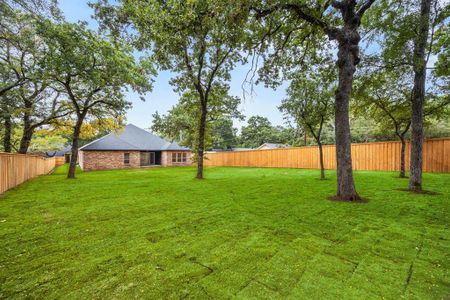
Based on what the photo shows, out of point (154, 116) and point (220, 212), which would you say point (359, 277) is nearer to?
point (220, 212)

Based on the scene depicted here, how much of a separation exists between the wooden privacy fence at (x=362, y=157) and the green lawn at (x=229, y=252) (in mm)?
8060

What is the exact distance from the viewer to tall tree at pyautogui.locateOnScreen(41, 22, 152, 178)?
8.03 m

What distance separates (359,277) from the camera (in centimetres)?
182

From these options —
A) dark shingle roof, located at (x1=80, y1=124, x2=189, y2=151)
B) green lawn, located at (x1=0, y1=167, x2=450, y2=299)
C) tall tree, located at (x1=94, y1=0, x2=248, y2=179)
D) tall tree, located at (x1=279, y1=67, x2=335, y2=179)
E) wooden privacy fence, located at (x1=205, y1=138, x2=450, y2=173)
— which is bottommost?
green lawn, located at (x1=0, y1=167, x2=450, y2=299)

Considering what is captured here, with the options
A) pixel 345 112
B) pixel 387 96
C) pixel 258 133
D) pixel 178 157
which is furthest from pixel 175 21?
pixel 258 133

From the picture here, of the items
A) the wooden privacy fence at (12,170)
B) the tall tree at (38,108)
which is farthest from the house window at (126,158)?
the wooden privacy fence at (12,170)

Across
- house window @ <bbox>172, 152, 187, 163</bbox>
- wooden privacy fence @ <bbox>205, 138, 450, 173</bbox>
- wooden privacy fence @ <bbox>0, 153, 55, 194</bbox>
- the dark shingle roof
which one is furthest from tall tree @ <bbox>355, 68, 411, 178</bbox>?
house window @ <bbox>172, 152, 187, 163</bbox>

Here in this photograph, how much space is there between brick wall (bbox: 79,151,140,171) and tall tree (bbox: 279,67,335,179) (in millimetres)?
16762

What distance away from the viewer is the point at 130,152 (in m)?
20.5

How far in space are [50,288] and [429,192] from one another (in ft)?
25.8

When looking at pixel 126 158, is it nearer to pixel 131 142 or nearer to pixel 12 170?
pixel 131 142

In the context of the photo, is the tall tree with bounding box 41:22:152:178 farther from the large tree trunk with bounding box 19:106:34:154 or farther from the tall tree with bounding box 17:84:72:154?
the large tree trunk with bounding box 19:106:34:154

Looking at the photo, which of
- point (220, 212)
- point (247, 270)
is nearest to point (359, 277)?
point (247, 270)

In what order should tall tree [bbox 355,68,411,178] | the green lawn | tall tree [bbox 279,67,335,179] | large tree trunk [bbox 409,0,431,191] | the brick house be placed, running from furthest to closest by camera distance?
the brick house, tall tree [bbox 279,67,335,179], tall tree [bbox 355,68,411,178], large tree trunk [bbox 409,0,431,191], the green lawn
